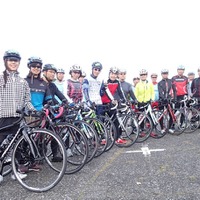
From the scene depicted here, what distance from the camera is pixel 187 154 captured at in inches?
223

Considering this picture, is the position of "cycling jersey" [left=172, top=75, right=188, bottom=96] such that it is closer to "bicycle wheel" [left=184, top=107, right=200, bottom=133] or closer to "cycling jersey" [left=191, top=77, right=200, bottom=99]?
"cycling jersey" [left=191, top=77, right=200, bottom=99]

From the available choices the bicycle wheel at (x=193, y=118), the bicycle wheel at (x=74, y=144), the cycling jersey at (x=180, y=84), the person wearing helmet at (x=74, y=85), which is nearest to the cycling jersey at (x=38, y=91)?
the bicycle wheel at (x=74, y=144)

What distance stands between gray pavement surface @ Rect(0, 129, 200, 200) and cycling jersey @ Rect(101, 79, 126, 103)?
6.07 ft

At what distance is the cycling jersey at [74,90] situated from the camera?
664 centimetres

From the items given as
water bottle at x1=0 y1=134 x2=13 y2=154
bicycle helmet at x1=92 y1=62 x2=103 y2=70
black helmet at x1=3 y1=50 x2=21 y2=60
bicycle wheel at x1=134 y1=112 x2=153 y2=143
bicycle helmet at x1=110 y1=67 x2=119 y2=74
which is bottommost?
bicycle wheel at x1=134 y1=112 x2=153 y2=143

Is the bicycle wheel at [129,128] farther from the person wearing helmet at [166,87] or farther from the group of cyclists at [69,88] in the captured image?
the person wearing helmet at [166,87]

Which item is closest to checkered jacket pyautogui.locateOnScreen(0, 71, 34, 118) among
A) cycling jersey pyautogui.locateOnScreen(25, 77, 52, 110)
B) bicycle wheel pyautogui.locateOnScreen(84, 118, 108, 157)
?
cycling jersey pyautogui.locateOnScreen(25, 77, 52, 110)

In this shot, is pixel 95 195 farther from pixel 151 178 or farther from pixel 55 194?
pixel 151 178

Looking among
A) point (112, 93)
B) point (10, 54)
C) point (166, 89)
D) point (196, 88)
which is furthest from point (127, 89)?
point (10, 54)

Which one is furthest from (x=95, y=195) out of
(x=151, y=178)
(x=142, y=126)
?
(x=142, y=126)

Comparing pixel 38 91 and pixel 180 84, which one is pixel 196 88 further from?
pixel 38 91

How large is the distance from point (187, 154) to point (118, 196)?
2.90 metres

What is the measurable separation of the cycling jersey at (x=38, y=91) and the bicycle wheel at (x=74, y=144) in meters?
0.82

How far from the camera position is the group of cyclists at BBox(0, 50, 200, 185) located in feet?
13.5
